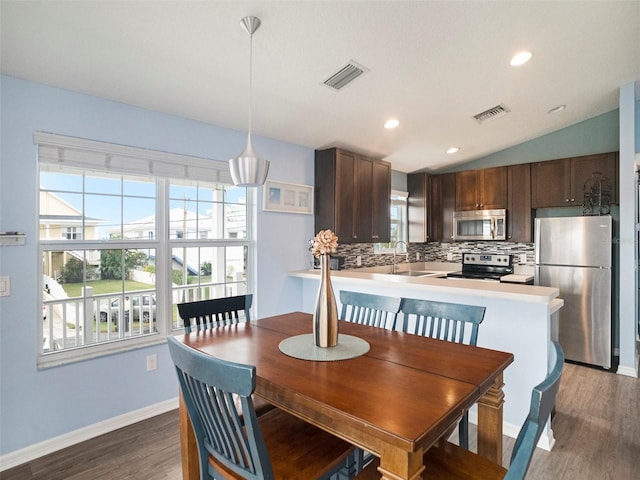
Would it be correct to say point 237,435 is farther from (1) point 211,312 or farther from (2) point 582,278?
(2) point 582,278

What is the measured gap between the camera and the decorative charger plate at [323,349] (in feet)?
5.27

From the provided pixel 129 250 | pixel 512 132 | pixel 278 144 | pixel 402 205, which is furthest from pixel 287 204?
pixel 512 132

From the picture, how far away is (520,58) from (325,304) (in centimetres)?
242

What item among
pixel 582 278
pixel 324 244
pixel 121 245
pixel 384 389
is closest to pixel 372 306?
pixel 324 244

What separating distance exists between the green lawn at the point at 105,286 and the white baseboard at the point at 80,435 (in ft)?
2.95

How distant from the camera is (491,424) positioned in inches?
61.8

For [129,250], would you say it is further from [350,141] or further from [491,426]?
[491,426]

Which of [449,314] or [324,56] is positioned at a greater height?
[324,56]

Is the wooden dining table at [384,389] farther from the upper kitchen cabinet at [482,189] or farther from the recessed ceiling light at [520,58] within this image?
the upper kitchen cabinet at [482,189]

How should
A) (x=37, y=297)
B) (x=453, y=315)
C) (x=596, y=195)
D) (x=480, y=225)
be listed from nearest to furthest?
(x=453, y=315), (x=37, y=297), (x=596, y=195), (x=480, y=225)

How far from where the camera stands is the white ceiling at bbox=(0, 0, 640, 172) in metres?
1.86

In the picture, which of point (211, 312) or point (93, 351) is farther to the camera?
point (93, 351)

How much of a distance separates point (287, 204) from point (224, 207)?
661 mm

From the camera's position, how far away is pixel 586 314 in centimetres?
376
